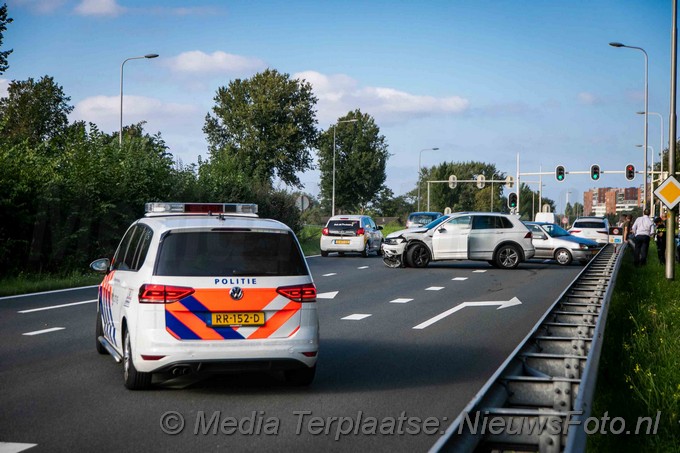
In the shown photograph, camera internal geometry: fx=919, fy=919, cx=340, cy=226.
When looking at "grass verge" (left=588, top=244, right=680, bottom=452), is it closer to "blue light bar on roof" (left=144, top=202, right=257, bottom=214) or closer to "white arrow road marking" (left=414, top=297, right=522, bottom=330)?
"white arrow road marking" (left=414, top=297, right=522, bottom=330)

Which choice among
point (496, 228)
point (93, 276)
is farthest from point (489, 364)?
point (496, 228)

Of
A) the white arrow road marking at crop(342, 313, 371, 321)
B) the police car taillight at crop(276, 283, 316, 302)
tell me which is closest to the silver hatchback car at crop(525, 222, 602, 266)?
the white arrow road marking at crop(342, 313, 371, 321)

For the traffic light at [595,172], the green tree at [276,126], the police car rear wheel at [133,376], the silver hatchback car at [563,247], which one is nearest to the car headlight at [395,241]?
the silver hatchback car at [563,247]

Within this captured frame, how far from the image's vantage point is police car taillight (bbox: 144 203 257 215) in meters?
9.41

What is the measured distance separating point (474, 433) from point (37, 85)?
221 feet

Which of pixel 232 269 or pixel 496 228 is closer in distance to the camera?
pixel 232 269

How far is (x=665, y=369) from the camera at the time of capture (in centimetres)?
833

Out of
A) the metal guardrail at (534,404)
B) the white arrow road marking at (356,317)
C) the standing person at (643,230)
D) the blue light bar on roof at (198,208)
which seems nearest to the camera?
the metal guardrail at (534,404)

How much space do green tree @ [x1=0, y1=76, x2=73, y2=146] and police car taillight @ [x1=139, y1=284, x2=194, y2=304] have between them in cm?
5830

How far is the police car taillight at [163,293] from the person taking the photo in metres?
7.82

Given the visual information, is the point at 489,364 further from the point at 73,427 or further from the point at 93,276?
the point at 93,276

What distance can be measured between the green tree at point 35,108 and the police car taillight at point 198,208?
56546 millimetres

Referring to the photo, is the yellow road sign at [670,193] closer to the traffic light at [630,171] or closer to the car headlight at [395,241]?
the car headlight at [395,241]

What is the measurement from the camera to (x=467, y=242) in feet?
93.5
